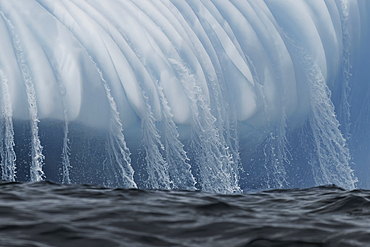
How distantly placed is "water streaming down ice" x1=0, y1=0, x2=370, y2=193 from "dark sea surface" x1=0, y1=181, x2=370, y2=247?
11.1ft

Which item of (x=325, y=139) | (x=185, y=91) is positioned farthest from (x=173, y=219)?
(x=325, y=139)

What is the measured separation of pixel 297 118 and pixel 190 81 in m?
2.78

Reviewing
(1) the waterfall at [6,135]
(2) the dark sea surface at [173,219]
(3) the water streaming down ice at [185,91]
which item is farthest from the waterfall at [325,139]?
(1) the waterfall at [6,135]

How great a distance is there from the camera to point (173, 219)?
3.29 metres

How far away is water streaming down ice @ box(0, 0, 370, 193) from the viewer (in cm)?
788

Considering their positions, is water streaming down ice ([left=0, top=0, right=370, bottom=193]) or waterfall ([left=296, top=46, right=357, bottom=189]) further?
waterfall ([left=296, top=46, right=357, bottom=189])

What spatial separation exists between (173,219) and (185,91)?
5677 mm

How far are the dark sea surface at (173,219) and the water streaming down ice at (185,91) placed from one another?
11.1 feet

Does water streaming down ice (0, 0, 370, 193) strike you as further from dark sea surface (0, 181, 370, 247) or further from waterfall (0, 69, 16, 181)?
dark sea surface (0, 181, 370, 247)

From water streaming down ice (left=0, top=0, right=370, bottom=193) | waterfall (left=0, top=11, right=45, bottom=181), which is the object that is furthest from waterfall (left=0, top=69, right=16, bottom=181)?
waterfall (left=0, top=11, right=45, bottom=181)

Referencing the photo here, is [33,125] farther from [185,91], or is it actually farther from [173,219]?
[173,219]

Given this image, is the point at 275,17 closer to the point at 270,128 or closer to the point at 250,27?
the point at 250,27

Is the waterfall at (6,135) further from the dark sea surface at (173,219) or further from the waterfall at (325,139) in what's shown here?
the waterfall at (325,139)

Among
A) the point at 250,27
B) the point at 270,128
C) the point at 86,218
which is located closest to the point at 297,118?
the point at 270,128
